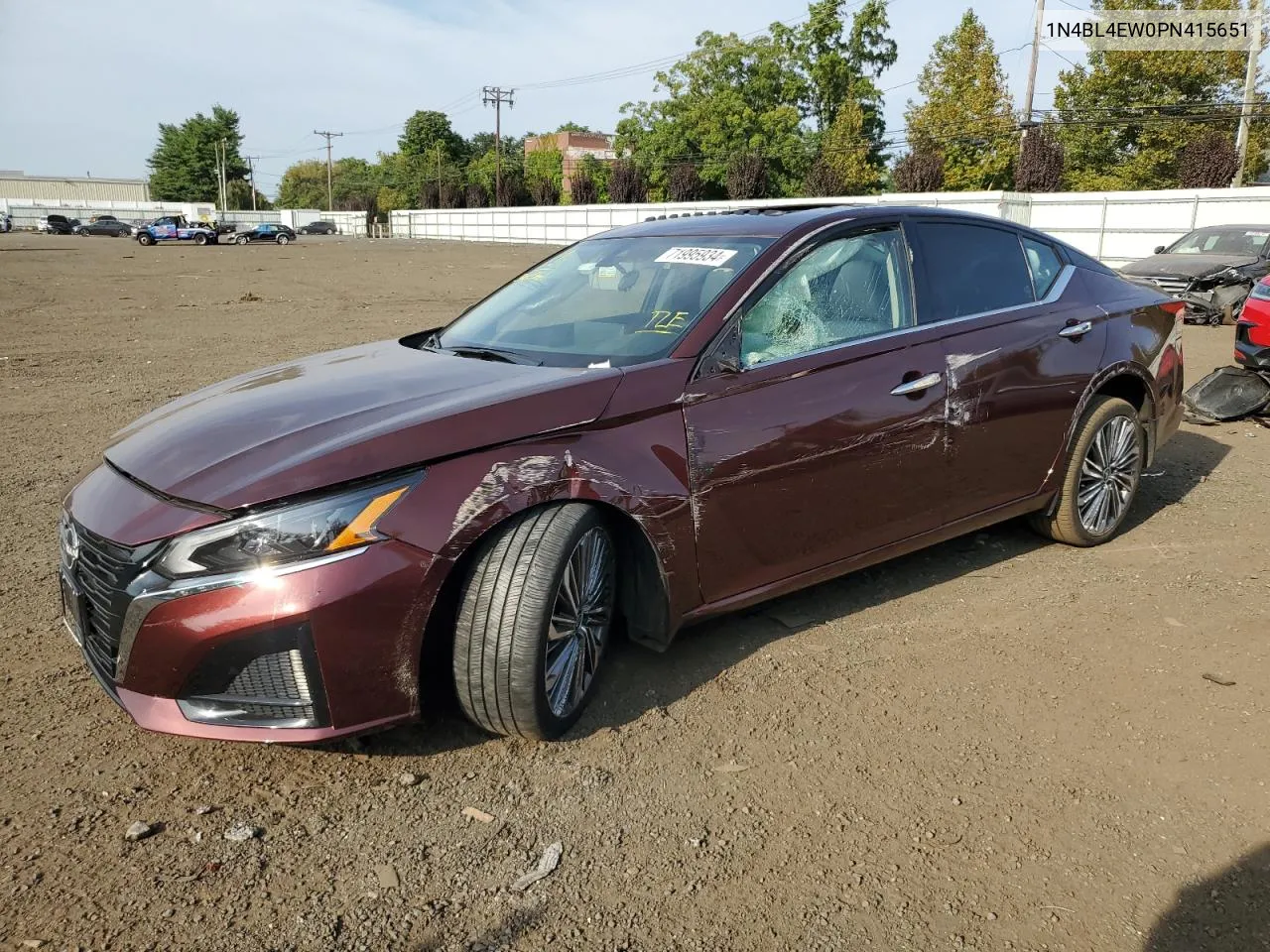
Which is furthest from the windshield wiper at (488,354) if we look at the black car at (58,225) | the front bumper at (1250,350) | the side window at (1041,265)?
the black car at (58,225)

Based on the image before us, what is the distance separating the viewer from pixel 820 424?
345cm

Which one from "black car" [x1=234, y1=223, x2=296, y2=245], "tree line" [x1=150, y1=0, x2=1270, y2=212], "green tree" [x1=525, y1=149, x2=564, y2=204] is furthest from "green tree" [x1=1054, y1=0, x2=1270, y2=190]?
"green tree" [x1=525, y1=149, x2=564, y2=204]

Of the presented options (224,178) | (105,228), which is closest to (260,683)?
(105,228)

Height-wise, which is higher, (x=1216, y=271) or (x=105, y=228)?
(x=105, y=228)

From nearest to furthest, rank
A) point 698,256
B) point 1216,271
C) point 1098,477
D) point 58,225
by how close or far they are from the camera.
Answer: point 698,256 → point 1098,477 → point 1216,271 → point 58,225

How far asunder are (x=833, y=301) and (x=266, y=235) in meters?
60.1

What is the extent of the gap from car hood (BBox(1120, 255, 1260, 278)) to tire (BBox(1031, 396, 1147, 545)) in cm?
1216

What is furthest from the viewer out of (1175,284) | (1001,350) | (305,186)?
(305,186)

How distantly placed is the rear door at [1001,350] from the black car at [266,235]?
5849 cm

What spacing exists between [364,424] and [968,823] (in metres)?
2.04

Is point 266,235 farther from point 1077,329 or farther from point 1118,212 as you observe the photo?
point 1077,329

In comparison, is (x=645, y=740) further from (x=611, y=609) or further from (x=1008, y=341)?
(x=1008, y=341)

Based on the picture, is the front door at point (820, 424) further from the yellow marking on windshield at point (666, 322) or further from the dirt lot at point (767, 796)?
the dirt lot at point (767, 796)

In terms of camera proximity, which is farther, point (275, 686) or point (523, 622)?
point (523, 622)
